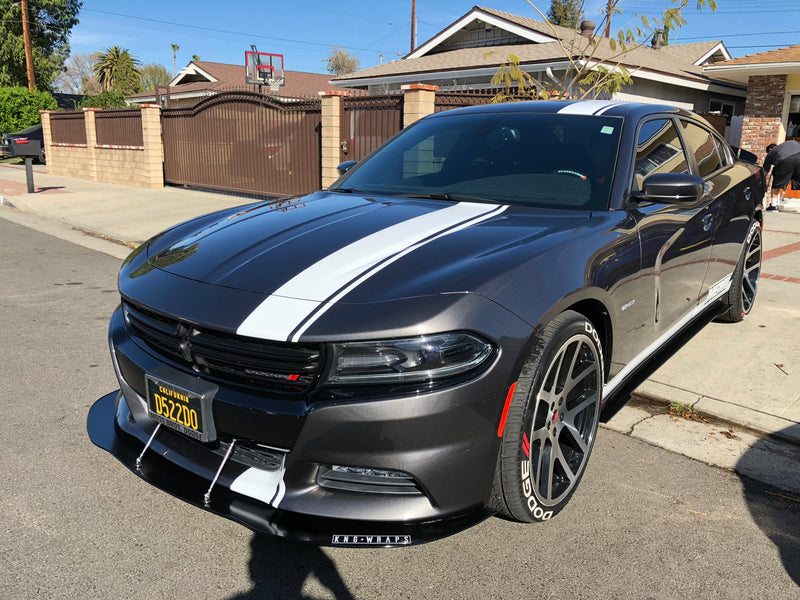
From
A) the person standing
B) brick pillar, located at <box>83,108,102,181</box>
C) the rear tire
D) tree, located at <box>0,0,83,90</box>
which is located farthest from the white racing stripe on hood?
tree, located at <box>0,0,83,90</box>

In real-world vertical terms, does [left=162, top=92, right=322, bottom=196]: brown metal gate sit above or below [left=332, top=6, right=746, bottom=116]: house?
below

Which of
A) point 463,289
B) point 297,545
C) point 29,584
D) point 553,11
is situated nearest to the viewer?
point 463,289

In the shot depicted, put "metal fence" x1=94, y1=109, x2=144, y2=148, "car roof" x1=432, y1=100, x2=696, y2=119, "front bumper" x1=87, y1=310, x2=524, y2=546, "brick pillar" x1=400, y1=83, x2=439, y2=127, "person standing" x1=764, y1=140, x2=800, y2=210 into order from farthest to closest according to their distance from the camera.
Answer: "metal fence" x1=94, y1=109, x2=144, y2=148, "person standing" x1=764, y1=140, x2=800, y2=210, "brick pillar" x1=400, y1=83, x2=439, y2=127, "car roof" x1=432, y1=100, x2=696, y2=119, "front bumper" x1=87, y1=310, x2=524, y2=546

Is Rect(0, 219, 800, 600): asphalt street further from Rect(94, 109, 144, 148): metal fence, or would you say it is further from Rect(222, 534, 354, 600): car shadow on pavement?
Rect(94, 109, 144, 148): metal fence

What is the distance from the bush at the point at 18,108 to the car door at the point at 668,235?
111 feet

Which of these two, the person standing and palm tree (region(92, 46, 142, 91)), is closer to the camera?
the person standing

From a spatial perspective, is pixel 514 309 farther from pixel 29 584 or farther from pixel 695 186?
pixel 29 584

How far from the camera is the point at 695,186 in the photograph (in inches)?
119

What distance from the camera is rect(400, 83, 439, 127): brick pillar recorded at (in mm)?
10352

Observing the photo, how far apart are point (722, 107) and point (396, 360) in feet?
69.2

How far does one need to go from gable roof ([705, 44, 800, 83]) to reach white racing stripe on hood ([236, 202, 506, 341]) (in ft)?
44.8

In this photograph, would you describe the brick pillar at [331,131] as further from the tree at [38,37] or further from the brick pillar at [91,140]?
the tree at [38,37]

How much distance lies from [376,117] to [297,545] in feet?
32.1

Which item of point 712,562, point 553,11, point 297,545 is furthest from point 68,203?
point 553,11
